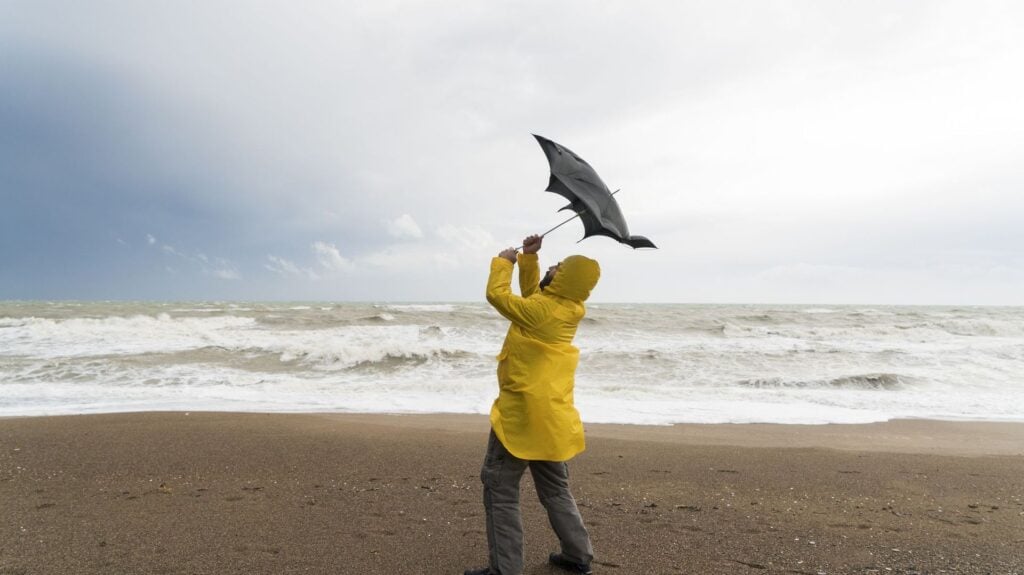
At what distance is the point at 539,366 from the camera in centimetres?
302

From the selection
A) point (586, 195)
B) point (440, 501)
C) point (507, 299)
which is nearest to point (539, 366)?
point (507, 299)

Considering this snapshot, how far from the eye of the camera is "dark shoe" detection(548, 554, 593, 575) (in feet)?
10.7

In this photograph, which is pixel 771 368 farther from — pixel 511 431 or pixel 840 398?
pixel 511 431

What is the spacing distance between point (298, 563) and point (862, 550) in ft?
11.5

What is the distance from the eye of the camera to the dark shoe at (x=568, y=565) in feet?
10.7

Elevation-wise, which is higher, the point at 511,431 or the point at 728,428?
the point at 511,431

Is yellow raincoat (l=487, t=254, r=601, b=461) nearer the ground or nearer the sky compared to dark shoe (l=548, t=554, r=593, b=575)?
nearer the sky

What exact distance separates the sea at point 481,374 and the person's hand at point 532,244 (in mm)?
5569

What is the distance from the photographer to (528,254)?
10.7 ft

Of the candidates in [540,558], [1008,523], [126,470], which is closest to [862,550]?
[1008,523]

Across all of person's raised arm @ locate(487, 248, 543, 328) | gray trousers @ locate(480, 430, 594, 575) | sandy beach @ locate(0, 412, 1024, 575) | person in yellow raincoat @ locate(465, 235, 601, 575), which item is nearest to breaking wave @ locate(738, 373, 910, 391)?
sandy beach @ locate(0, 412, 1024, 575)

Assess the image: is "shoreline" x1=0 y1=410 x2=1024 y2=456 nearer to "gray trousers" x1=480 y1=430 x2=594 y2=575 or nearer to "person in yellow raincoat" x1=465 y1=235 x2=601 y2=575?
"gray trousers" x1=480 y1=430 x2=594 y2=575

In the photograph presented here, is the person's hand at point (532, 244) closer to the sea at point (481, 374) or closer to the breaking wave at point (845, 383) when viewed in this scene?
the sea at point (481, 374)

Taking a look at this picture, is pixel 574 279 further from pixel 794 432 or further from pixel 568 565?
pixel 794 432
